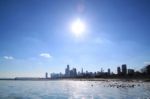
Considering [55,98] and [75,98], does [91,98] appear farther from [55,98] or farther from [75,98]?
[55,98]

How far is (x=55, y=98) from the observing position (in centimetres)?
5200

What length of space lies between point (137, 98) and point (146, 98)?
7.01 ft

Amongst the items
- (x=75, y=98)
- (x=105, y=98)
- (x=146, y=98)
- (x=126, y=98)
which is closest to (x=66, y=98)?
(x=75, y=98)

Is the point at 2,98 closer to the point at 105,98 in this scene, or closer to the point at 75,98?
the point at 75,98

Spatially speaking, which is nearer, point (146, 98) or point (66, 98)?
point (146, 98)

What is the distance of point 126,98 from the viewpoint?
167 feet

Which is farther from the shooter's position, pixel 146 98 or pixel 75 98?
pixel 75 98

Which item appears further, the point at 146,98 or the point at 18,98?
the point at 18,98

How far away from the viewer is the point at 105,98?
5056 cm

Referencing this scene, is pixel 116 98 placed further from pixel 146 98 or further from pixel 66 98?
pixel 66 98

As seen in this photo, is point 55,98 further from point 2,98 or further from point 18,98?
point 2,98

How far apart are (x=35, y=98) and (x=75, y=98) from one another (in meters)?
10.2

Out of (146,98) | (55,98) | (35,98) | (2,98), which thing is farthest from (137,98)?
(2,98)

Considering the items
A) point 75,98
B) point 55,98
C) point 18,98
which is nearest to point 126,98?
point 75,98
